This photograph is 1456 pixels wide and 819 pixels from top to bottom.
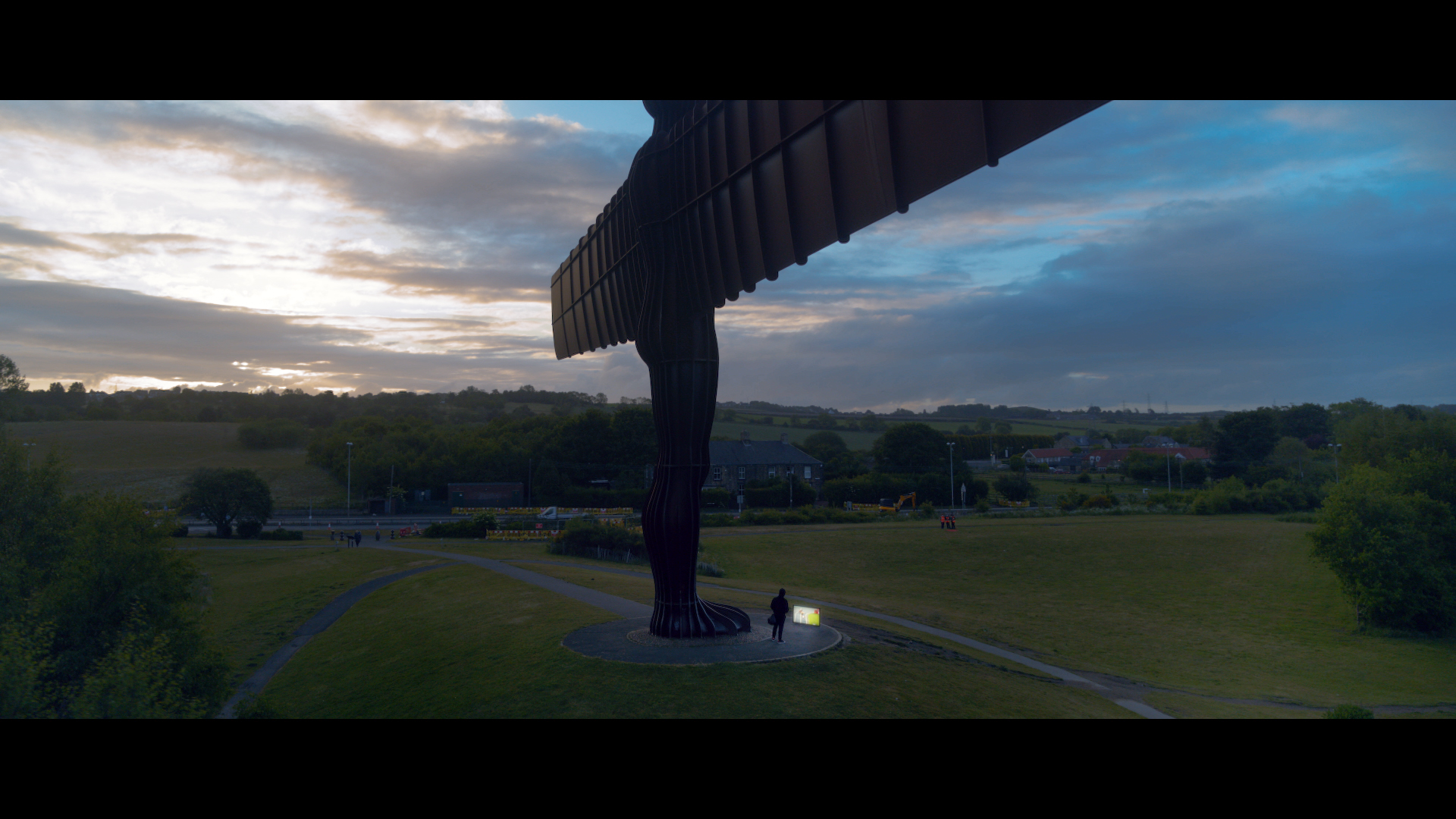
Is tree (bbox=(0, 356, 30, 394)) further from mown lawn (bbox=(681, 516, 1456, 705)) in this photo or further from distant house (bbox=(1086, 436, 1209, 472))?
distant house (bbox=(1086, 436, 1209, 472))

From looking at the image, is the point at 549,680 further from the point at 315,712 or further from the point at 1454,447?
the point at 1454,447

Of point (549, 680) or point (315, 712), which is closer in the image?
point (549, 680)

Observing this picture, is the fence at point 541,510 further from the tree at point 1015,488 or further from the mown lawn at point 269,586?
the tree at point 1015,488

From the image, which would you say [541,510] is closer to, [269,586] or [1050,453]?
[269,586]

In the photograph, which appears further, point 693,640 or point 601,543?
point 601,543

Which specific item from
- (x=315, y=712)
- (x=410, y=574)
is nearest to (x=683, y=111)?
(x=315, y=712)

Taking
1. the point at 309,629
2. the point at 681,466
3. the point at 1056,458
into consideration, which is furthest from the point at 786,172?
the point at 1056,458

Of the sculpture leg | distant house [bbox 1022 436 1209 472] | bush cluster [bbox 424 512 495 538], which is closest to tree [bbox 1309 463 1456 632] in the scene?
the sculpture leg
